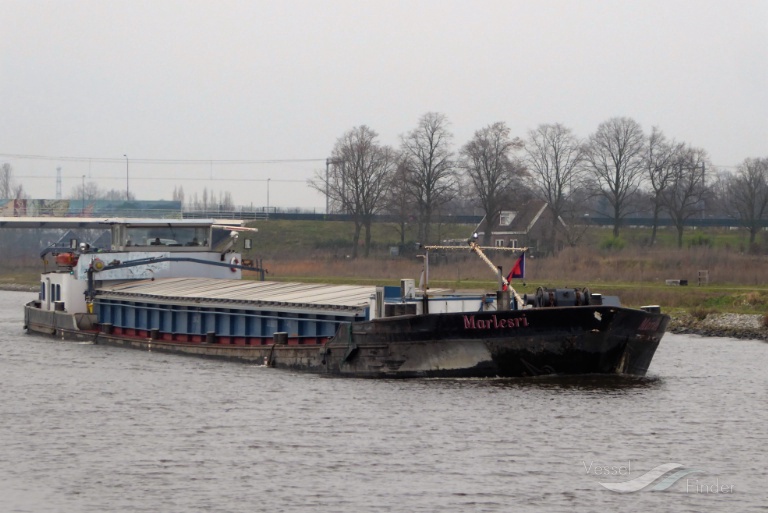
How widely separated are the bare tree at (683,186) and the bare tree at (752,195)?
10.6 ft

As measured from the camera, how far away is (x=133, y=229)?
139ft

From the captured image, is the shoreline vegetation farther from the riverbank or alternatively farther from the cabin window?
the cabin window

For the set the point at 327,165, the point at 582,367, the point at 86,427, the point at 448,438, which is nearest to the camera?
the point at 448,438

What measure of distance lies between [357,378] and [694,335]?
19.5m

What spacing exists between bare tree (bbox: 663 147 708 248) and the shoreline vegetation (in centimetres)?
195

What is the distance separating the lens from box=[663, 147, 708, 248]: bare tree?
290 ft

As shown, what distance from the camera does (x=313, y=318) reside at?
30.9m

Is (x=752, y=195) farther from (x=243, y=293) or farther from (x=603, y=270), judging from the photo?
(x=243, y=293)

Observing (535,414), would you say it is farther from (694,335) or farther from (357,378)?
(694,335)

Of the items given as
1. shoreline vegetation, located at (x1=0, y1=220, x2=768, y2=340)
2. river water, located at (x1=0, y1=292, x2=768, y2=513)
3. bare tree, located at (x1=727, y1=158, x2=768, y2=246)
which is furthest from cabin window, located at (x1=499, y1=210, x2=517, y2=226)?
river water, located at (x1=0, y1=292, x2=768, y2=513)

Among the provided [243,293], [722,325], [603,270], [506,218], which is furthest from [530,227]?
[243,293]

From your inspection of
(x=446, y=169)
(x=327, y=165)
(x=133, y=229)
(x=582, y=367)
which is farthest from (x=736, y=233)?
(x=582, y=367)

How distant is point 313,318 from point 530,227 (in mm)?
55567

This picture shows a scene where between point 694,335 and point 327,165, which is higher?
point 327,165
